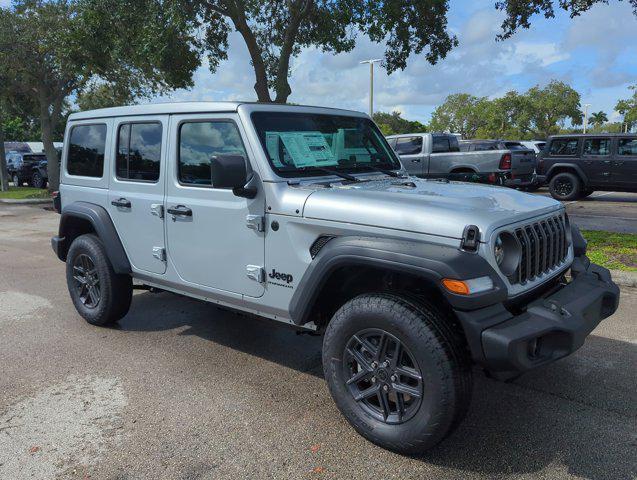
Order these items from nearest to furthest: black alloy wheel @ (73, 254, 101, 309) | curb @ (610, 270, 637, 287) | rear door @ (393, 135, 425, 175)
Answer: black alloy wheel @ (73, 254, 101, 309) → curb @ (610, 270, 637, 287) → rear door @ (393, 135, 425, 175)

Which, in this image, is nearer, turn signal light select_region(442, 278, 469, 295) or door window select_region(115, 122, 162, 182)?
turn signal light select_region(442, 278, 469, 295)

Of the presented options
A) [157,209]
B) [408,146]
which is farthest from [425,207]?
[408,146]

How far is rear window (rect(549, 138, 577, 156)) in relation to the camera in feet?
47.1

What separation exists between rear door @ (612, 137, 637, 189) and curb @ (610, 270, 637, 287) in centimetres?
869

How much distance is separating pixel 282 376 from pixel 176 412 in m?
0.83

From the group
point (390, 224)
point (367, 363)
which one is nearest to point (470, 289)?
point (390, 224)

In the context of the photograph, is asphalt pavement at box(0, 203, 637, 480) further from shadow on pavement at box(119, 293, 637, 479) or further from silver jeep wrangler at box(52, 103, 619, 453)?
silver jeep wrangler at box(52, 103, 619, 453)

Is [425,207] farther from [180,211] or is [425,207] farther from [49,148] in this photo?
[49,148]

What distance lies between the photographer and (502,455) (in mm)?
2885

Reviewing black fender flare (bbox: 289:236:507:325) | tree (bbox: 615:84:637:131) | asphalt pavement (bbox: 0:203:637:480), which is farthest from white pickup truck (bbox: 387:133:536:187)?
tree (bbox: 615:84:637:131)

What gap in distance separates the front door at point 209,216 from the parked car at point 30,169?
21990 mm

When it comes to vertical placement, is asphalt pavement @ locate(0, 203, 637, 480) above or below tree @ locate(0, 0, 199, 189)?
below

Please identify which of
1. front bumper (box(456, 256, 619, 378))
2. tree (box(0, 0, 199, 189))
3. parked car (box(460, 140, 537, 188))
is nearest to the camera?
front bumper (box(456, 256, 619, 378))

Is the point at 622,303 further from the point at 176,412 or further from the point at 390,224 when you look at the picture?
the point at 176,412
